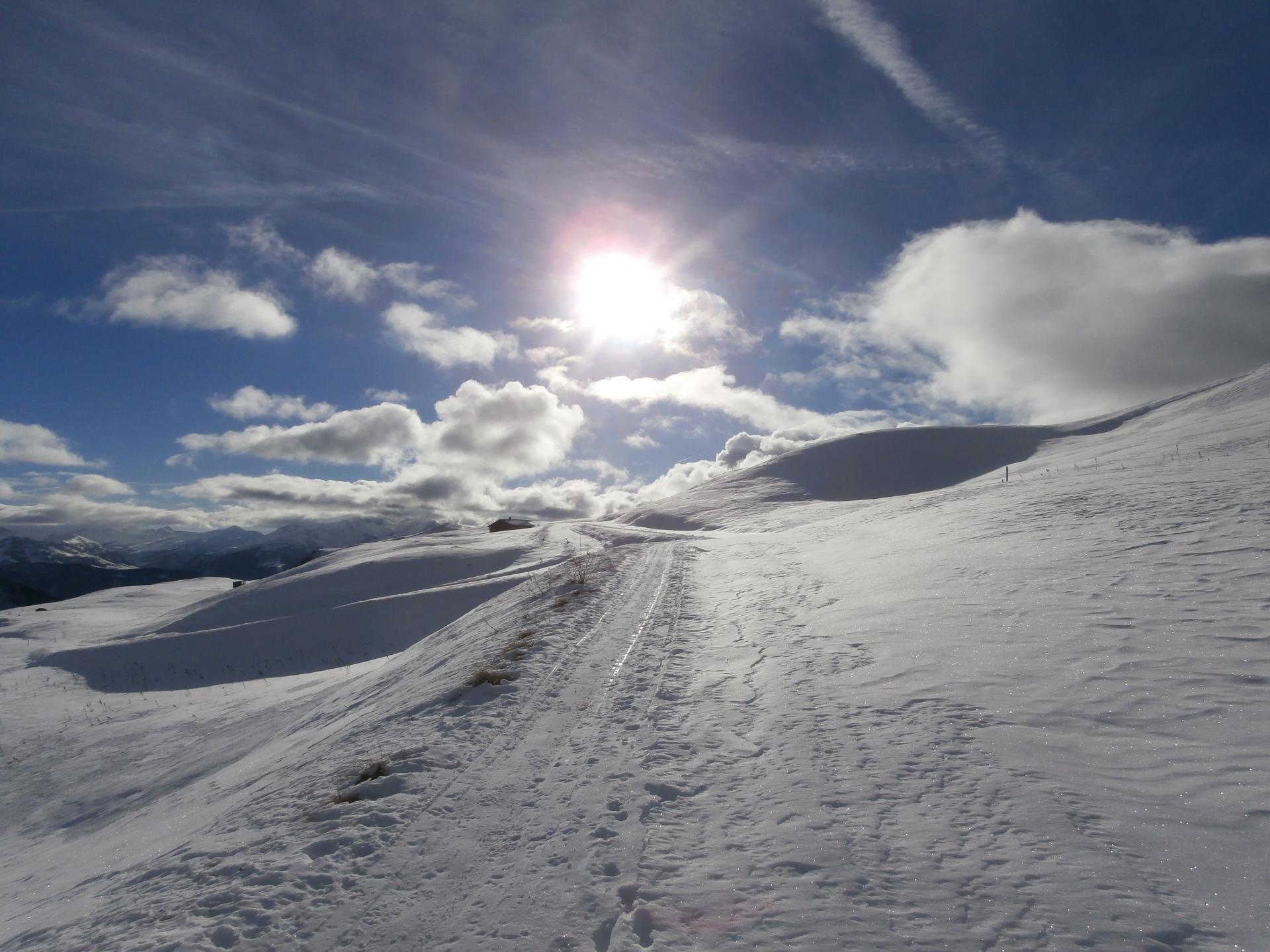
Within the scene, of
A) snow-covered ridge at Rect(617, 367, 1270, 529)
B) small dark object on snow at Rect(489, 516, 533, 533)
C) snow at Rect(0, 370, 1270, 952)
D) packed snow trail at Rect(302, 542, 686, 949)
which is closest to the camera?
snow at Rect(0, 370, 1270, 952)

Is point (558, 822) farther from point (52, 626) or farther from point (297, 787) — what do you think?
point (52, 626)

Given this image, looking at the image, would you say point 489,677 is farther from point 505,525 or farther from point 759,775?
point 505,525

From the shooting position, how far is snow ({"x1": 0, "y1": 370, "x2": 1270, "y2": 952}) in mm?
4070

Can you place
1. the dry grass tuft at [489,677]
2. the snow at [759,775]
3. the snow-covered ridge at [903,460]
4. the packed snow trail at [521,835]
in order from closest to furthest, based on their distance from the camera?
the snow at [759,775] < the packed snow trail at [521,835] < the dry grass tuft at [489,677] < the snow-covered ridge at [903,460]

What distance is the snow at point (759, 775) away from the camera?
4.07 metres

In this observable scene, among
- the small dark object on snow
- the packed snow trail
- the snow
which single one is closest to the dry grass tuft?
the snow

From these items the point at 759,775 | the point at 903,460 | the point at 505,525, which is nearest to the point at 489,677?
the point at 759,775

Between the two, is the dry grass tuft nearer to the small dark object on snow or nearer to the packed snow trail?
the packed snow trail

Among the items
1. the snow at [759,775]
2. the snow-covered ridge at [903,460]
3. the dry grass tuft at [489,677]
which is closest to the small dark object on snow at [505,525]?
the snow-covered ridge at [903,460]

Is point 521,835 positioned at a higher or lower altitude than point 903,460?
lower

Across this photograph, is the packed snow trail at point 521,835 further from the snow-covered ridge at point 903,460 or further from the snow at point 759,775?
the snow-covered ridge at point 903,460

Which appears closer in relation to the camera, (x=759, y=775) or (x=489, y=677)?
(x=759, y=775)

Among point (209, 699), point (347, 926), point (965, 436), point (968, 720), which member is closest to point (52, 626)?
point (209, 699)

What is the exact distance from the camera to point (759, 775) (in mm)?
5684
